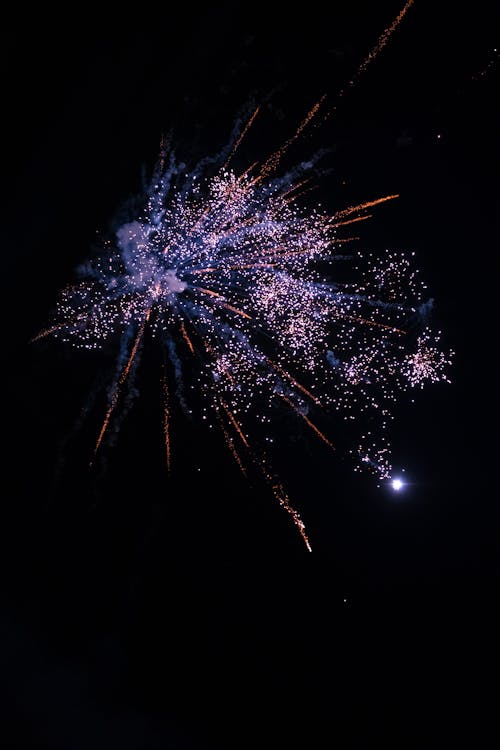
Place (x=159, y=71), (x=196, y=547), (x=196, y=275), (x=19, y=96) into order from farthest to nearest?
(x=196, y=547) → (x=196, y=275) → (x=159, y=71) → (x=19, y=96)

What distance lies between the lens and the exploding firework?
12.3 ft

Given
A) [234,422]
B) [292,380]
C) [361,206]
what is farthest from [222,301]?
[361,206]

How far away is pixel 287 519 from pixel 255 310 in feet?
6.16

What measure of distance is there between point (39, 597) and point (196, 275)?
3047 millimetres

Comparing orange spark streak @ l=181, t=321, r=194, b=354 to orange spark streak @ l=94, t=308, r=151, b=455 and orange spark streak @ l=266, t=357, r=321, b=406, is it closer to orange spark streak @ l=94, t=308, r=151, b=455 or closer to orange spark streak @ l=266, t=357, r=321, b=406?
orange spark streak @ l=94, t=308, r=151, b=455

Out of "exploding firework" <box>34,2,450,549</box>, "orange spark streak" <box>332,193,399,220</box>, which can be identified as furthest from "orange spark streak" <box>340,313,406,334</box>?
"orange spark streak" <box>332,193,399,220</box>

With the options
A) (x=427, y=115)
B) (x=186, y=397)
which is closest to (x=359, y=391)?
(x=186, y=397)

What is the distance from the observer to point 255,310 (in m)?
3.86

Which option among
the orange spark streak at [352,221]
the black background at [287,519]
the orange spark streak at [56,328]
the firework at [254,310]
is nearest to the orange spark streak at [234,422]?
the firework at [254,310]

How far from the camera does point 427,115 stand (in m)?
4.00

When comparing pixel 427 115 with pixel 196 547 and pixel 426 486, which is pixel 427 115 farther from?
pixel 196 547

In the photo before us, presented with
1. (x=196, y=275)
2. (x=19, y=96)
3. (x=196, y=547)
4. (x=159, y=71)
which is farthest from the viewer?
(x=196, y=547)

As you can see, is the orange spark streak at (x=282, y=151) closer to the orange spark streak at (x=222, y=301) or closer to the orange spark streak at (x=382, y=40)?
the orange spark streak at (x=382, y=40)

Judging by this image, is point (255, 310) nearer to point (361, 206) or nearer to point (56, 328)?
point (361, 206)
